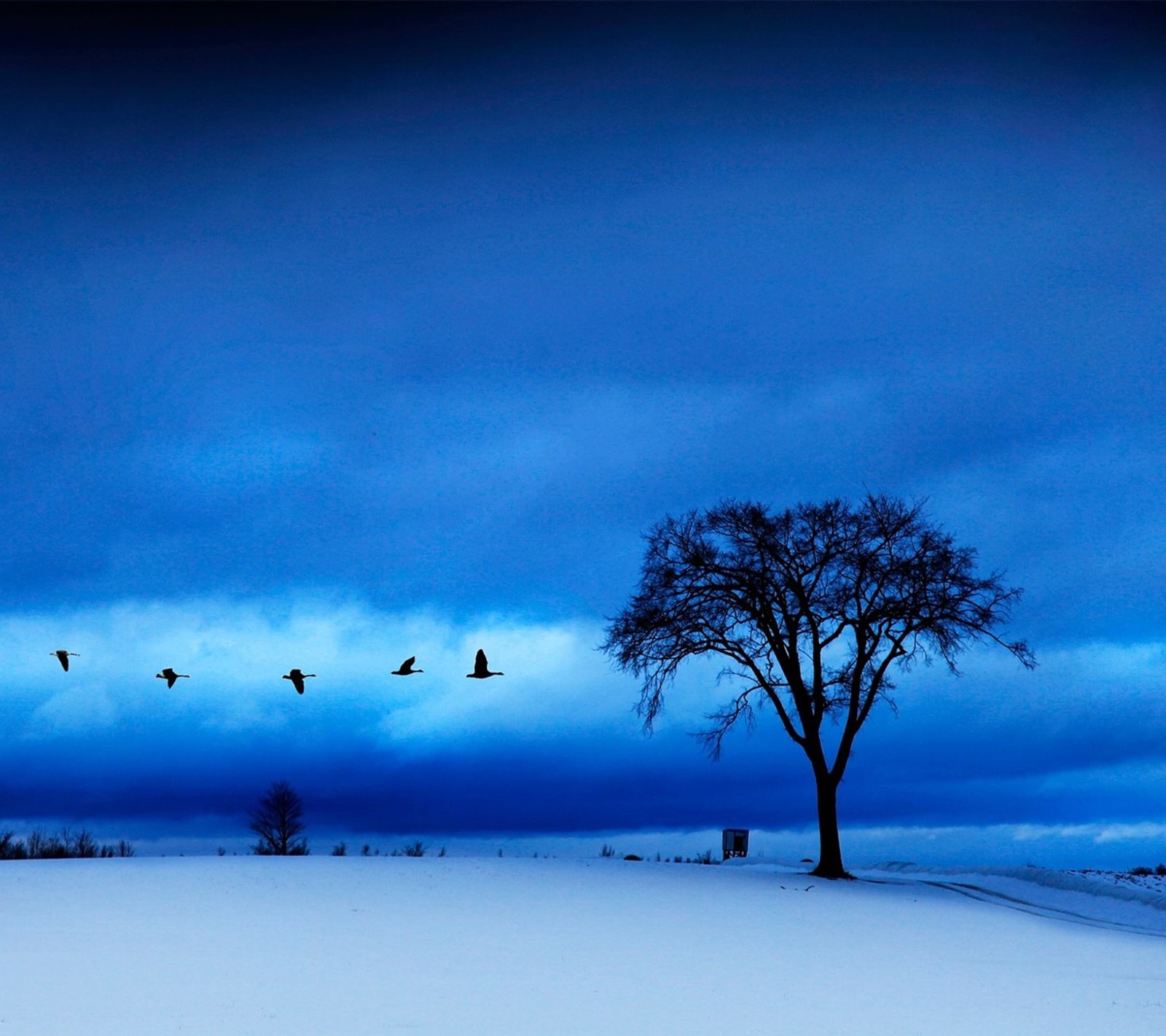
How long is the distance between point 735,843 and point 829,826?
44.8 feet

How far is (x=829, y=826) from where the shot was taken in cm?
3334

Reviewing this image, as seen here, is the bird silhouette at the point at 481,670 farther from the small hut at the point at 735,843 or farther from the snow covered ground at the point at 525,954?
the small hut at the point at 735,843

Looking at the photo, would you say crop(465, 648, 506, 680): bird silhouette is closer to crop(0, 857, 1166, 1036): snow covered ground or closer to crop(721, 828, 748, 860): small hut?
crop(0, 857, 1166, 1036): snow covered ground

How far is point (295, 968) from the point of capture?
15312 millimetres

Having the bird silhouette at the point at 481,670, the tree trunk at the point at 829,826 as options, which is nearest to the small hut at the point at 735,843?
the tree trunk at the point at 829,826

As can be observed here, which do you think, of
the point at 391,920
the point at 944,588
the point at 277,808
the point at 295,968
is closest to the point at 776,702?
the point at 944,588

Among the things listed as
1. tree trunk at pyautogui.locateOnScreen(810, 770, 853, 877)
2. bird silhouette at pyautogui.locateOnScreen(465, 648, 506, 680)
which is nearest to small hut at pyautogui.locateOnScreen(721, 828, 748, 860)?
tree trunk at pyautogui.locateOnScreen(810, 770, 853, 877)

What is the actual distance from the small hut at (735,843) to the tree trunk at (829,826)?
42.9 ft

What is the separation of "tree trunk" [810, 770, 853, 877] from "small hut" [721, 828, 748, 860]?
13067mm

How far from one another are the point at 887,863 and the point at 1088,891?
10.4m

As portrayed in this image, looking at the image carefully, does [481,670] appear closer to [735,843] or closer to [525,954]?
[525,954]

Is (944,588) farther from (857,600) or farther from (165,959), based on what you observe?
(165,959)

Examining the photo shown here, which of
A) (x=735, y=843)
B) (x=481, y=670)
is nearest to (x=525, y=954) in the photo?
(x=481, y=670)

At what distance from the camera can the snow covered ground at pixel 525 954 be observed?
12.8 meters
